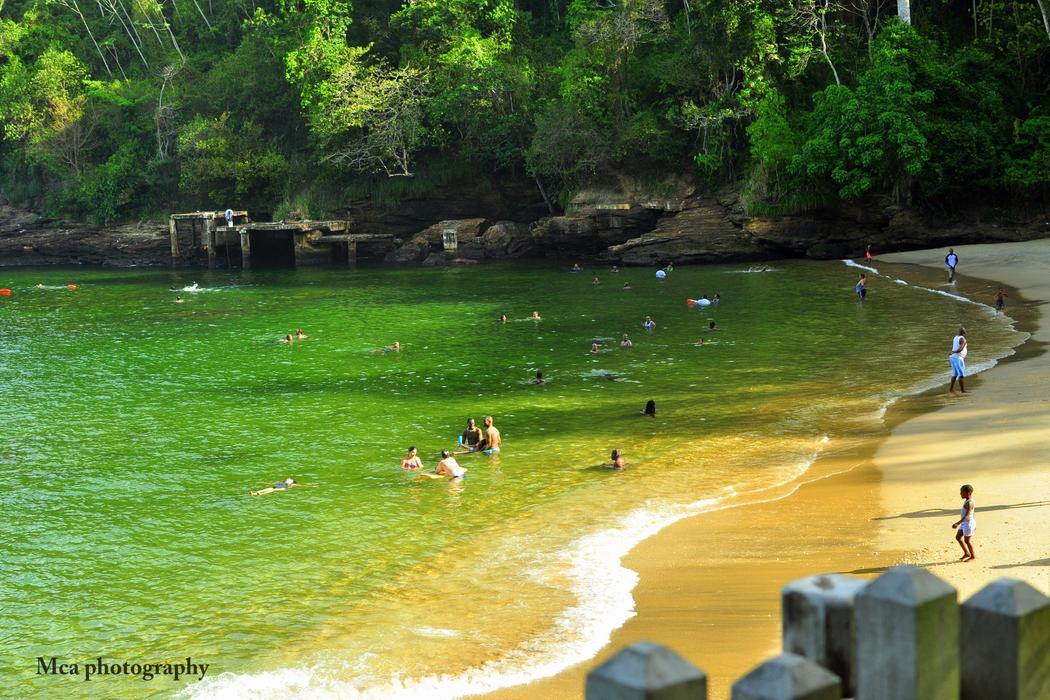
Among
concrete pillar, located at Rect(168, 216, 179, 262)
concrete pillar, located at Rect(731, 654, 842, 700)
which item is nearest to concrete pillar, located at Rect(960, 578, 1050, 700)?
concrete pillar, located at Rect(731, 654, 842, 700)

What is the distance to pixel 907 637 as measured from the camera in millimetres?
2684

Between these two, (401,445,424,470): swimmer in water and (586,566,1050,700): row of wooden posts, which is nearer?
(586,566,1050,700): row of wooden posts

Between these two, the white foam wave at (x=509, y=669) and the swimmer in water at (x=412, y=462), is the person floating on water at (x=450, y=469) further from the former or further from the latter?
the white foam wave at (x=509, y=669)

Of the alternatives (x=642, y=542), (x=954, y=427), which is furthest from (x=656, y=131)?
(x=642, y=542)

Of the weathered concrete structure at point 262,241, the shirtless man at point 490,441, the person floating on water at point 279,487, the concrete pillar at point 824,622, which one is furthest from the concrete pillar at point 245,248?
the concrete pillar at point 824,622

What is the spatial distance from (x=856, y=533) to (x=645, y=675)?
1289cm

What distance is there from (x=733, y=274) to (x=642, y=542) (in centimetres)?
3647

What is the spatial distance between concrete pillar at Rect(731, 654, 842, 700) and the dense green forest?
152ft

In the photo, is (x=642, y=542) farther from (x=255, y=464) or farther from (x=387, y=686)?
(x=255, y=464)

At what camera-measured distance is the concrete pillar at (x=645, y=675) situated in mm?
2412

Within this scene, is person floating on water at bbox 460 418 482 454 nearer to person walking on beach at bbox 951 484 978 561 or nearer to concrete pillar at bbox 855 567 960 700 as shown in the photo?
person walking on beach at bbox 951 484 978 561

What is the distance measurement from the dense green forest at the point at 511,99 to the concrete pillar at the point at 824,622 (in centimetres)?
4594

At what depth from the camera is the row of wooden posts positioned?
2520 mm

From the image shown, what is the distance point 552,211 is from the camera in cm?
6481
